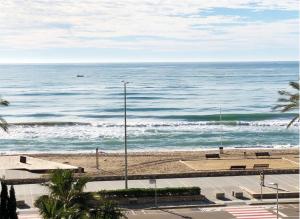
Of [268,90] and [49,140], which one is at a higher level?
[268,90]

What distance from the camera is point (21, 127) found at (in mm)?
85938

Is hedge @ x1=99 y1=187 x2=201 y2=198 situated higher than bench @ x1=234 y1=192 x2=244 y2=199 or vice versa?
hedge @ x1=99 y1=187 x2=201 y2=198

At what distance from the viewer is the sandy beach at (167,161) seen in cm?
4775

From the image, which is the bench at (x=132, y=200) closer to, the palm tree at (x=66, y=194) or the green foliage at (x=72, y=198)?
the green foliage at (x=72, y=198)

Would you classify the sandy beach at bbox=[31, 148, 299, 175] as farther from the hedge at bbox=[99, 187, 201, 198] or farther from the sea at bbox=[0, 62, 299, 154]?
the hedge at bbox=[99, 187, 201, 198]

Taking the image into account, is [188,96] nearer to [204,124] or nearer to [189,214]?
[204,124]

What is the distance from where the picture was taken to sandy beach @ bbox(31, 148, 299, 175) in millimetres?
47750

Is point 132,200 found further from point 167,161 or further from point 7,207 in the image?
point 167,161

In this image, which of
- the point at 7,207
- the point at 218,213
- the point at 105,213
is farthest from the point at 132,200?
the point at 105,213

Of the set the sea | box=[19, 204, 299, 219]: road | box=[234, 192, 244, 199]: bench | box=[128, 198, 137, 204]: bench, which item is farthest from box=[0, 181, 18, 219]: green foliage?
the sea

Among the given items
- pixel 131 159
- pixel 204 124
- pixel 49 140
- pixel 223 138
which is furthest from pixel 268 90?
pixel 131 159

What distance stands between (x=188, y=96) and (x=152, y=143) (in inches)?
2391

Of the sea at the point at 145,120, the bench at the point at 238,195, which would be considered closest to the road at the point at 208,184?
the bench at the point at 238,195

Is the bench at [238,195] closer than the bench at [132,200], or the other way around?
the bench at [132,200]
